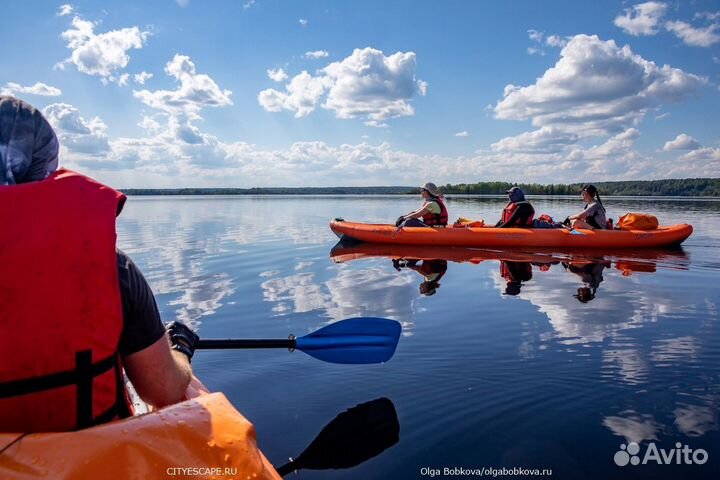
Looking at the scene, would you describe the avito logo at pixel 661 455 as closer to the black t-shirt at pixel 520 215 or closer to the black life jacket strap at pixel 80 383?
the black life jacket strap at pixel 80 383

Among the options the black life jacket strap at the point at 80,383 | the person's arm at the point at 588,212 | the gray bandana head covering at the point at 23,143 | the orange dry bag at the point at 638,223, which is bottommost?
the black life jacket strap at the point at 80,383

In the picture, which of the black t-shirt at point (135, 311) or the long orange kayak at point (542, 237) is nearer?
the black t-shirt at point (135, 311)

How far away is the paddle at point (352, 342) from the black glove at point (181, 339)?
1214 mm

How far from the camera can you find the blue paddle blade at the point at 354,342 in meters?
3.87

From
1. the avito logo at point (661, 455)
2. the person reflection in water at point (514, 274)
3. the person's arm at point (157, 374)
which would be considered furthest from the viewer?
the person reflection in water at point (514, 274)

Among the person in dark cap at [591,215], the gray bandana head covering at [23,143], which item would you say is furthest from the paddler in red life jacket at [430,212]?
the gray bandana head covering at [23,143]

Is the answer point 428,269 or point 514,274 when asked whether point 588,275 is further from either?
point 428,269

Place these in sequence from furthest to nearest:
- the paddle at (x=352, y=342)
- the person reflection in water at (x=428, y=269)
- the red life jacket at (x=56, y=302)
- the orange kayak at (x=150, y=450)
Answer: the person reflection in water at (x=428, y=269) < the paddle at (x=352, y=342) < the red life jacket at (x=56, y=302) < the orange kayak at (x=150, y=450)

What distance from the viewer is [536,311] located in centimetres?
→ 663

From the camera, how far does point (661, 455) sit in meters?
3.13

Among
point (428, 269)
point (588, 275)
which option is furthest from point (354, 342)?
point (588, 275)

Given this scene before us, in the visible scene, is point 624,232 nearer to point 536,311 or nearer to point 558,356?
point 536,311

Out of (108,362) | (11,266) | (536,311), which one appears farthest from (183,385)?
(536,311)

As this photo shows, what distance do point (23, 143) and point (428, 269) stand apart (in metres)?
9.16
